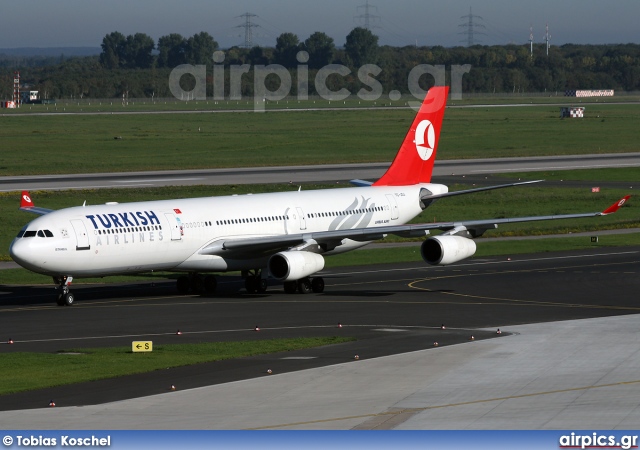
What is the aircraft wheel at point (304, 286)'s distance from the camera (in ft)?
179

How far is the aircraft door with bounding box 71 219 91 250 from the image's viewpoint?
48.4 m

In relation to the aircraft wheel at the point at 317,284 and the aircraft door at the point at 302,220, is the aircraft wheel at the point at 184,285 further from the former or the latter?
the aircraft door at the point at 302,220

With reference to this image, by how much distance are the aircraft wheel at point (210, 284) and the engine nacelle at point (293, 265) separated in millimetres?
4332

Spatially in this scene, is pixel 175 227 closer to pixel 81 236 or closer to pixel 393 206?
pixel 81 236

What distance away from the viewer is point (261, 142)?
157 m

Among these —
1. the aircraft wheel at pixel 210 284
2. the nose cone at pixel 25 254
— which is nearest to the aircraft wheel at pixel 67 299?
the nose cone at pixel 25 254

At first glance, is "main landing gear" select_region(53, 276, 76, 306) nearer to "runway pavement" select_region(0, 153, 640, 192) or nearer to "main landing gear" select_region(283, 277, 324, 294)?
"main landing gear" select_region(283, 277, 324, 294)

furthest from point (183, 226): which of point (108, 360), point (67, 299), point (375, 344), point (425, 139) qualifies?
point (425, 139)

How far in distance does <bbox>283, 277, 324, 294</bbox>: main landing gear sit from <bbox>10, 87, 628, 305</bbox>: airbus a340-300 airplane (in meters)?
0.05

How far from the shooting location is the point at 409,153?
205ft

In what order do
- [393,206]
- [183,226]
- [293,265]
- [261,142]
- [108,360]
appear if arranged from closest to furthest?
1. [108,360]
2. [293,265]
3. [183,226]
4. [393,206]
5. [261,142]

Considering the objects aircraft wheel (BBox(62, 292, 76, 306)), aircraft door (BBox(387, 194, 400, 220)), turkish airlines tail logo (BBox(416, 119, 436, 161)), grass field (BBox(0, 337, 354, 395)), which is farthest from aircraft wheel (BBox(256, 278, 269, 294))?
grass field (BBox(0, 337, 354, 395))

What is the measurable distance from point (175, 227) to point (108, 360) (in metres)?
14.8

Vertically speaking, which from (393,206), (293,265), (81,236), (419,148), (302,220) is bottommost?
(293,265)
